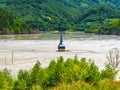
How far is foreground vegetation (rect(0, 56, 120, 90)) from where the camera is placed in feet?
76.5

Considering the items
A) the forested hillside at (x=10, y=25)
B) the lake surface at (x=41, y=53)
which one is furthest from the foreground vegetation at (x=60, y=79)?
the forested hillside at (x=10, y=25)

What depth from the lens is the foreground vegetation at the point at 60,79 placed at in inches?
918

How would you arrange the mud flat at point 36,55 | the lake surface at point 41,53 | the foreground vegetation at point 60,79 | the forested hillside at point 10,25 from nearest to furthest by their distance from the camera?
the foreground vegetation at point 60,79 < the mud flat at point 36,55 < the lake surface at point 41,53 < the forested hillside at point 10,25

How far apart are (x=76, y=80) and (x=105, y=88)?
3.52m

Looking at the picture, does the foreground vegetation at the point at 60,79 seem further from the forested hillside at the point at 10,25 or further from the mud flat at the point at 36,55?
the forested hillside at the point at 10,25

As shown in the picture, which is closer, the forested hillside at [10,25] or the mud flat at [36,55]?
the mud flat at [36,55]

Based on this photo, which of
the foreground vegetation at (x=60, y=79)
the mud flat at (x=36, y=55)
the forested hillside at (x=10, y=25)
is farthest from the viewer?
the forested hillside at (x=10, y=25)

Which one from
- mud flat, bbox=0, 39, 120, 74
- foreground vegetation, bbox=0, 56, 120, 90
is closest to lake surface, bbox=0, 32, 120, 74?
mud flat, bbox=0, 39, 120, 74

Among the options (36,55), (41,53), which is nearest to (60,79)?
(36,55)

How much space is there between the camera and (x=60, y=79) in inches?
1013

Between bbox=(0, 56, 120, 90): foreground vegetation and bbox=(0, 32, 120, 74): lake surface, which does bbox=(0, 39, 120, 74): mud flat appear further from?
bbox=(0, 56, 120, 90): foreground vegetation

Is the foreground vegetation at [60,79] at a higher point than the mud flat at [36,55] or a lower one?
higher

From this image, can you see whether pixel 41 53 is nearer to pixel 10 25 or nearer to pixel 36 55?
pixel 36 55

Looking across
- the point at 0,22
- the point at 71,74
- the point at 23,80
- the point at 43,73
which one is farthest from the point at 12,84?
the point at 0,22
